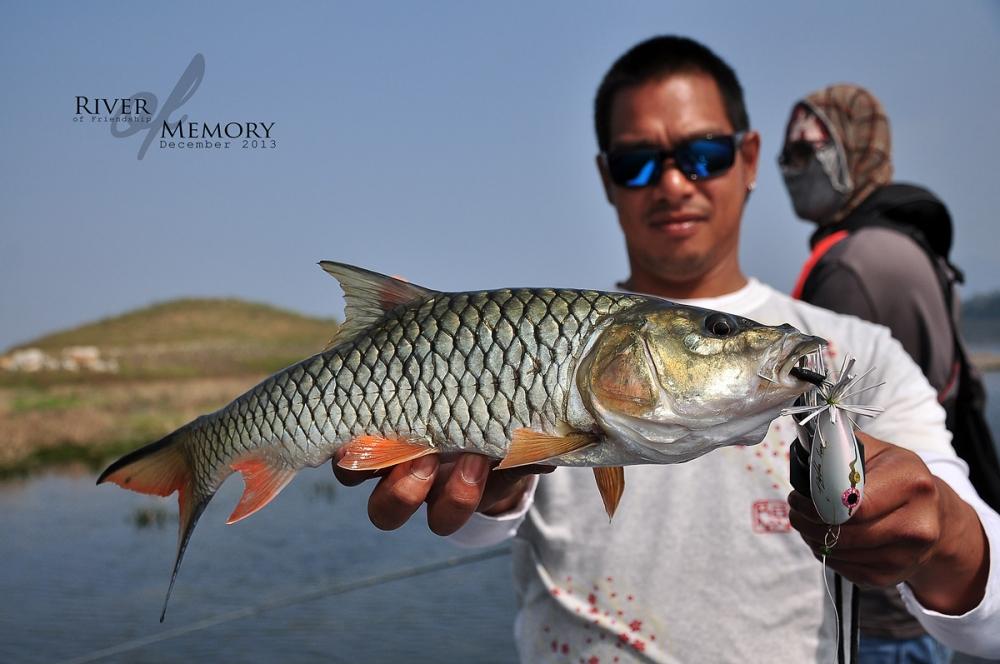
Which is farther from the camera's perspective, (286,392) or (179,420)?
(179,420)

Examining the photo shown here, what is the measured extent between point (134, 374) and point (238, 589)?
20.5 m

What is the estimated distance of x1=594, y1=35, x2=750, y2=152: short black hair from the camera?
10.0ft

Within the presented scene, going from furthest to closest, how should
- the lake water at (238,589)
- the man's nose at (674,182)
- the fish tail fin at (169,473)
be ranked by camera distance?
1. the lake water at (238,589)
2. the man's nose at (674,182)
3. the fish tail fin at (169,473)

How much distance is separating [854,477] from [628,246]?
5.18 feet

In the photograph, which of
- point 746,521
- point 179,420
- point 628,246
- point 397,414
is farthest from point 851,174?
point 179,420

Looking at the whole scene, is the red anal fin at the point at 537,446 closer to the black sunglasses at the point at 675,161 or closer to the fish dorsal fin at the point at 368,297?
the fish dorsal fin at the point at 368,297

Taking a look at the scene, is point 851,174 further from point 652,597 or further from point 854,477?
point 854,477

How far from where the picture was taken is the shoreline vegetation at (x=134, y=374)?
18.2 m

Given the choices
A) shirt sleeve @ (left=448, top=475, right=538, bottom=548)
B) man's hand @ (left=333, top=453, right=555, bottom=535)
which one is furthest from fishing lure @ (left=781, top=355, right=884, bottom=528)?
shirt sleeve @ (left=448, top=475, right=538, bottom=548)

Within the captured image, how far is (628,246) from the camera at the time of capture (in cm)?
305

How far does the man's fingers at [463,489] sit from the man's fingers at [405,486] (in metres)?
0.04

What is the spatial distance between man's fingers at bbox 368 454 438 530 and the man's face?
132 centimetres

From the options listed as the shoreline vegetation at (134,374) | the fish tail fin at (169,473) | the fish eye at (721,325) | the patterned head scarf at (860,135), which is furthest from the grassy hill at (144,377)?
the patterned head scarf at (860,135)

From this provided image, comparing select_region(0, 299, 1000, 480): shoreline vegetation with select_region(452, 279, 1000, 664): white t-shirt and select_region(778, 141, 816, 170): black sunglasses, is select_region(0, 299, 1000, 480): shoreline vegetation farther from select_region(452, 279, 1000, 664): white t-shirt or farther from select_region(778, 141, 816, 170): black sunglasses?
select_region(778, 141, 816, 170): black sunglasses
